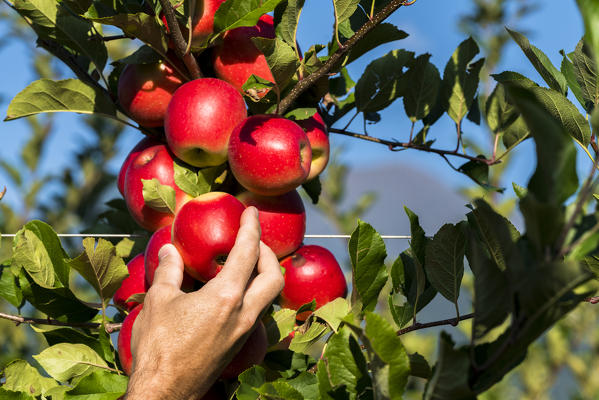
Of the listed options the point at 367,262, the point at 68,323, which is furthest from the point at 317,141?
the point at 68,323

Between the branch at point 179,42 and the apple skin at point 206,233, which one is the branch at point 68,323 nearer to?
the apple skin at point 206,233

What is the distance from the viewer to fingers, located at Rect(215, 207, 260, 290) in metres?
0.68

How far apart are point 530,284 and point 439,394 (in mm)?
131

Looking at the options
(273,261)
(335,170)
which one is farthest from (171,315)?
(335,170)

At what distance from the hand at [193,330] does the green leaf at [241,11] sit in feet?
1.11

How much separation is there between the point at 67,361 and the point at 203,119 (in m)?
0.42

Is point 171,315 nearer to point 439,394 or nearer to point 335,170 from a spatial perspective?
→ point 439,394

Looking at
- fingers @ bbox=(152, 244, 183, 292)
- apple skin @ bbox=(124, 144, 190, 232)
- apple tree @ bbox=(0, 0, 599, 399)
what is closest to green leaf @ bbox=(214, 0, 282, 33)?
apple tree @ bbox=(0, 0, 599, 399)

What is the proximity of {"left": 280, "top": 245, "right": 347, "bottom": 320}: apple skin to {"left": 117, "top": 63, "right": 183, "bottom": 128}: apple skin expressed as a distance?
33cm

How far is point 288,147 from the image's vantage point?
810 mm

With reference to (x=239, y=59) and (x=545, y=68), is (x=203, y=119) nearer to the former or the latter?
Result: (x=239, y=59)

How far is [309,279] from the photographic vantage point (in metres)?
0.90

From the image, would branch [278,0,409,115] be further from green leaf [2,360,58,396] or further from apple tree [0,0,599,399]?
green leaf [2,360,58,396]

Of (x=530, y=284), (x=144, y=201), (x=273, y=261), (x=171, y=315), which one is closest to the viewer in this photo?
(x=530, y=284)
